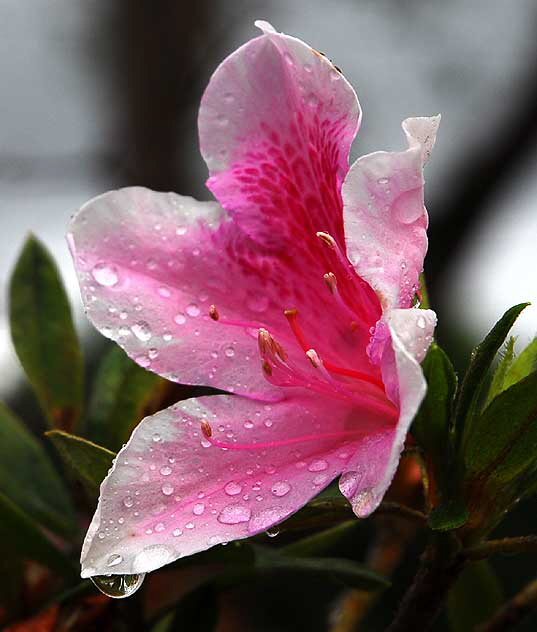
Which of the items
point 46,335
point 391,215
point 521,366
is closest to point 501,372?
point 521,366

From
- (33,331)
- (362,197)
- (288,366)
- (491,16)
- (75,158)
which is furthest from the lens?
(491,16)

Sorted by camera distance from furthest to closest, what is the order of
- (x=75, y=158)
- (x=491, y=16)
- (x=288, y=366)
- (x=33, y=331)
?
(x=491, y=16) < (x=75, y=158) < (x=33, y=331) < (x=288, y=366)

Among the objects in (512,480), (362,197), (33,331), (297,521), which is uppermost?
(362,197)

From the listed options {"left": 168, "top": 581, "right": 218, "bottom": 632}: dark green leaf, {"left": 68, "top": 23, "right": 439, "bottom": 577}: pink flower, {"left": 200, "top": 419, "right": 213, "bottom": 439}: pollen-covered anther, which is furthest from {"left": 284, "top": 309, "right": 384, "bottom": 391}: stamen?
{"left": 168, "top": 581, "right": 218, "bottom": 632}: dark green leaf

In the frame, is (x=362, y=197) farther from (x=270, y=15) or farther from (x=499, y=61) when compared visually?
(x=270, y=15)

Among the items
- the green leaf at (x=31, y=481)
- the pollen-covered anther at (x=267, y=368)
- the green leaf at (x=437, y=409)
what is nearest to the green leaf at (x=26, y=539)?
the green leaf at (x=31, y=481)

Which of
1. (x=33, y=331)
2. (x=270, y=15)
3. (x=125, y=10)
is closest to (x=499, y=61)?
(x=270, y=15)
